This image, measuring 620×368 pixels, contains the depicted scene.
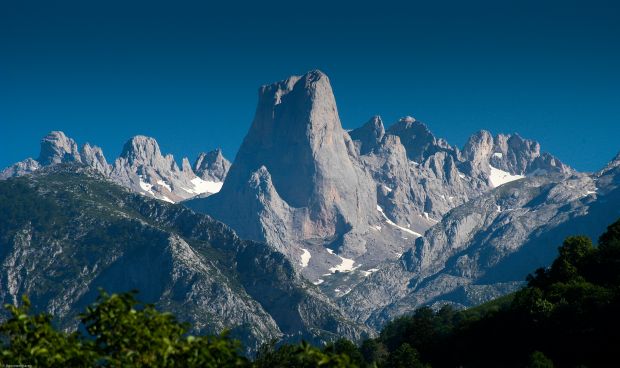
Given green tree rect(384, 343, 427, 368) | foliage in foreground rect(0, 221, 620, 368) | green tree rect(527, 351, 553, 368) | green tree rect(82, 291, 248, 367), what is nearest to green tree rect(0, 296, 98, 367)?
foliage in foreground rect(0, 221, 620, 368)

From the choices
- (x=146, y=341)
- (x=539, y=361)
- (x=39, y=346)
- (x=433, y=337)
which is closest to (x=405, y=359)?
(x=433, y=337)

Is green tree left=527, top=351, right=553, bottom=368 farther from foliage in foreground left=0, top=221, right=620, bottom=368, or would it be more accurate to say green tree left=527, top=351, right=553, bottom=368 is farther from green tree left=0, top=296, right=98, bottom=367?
green tree left=0, top=296, right=98, bottom=367

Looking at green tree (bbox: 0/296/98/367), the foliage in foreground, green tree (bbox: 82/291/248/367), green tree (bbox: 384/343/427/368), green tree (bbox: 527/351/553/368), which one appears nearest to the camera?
green tree (bbox: 0/296/98/367)

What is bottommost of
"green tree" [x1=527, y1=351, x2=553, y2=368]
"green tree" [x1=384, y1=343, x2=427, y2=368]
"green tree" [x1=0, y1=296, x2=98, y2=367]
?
"green tree" [x1=0, y1=296, x2=98, y2=367]

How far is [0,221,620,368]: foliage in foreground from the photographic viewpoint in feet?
125

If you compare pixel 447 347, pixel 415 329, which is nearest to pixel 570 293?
pixel 447 347

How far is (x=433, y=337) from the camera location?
519 ft

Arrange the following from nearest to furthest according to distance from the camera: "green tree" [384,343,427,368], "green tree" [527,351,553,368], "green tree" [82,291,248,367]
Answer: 1. "green tree" [82,291,248,367]
2. "green tree" [527,351,553,368]
3. "green tree" [384,343,427,368]

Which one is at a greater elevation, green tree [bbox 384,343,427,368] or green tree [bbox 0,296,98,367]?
green tree [bbox 384,343,427,368]

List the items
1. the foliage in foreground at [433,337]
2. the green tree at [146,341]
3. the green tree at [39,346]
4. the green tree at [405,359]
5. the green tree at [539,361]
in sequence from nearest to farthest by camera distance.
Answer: the green tree at [39,346], the green tree at [146,341], the foliage in foreground at [433,337], the green tree at [539,361], the green tree at [405,359]

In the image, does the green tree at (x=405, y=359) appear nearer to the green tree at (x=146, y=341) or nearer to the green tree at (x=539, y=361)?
the green tree at (x=539, y=361)

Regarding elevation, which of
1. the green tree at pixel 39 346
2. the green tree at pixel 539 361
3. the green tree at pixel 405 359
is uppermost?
the green tree at pixel 405 359

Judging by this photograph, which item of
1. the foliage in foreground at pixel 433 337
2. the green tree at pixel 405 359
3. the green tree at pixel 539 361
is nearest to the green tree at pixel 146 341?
the foliage in foreground at pixel 433 337

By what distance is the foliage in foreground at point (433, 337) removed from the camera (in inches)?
→ 1495
